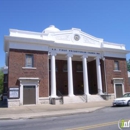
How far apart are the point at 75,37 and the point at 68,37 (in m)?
1.29

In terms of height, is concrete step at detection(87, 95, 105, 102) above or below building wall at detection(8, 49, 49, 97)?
below

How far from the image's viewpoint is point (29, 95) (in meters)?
23.1

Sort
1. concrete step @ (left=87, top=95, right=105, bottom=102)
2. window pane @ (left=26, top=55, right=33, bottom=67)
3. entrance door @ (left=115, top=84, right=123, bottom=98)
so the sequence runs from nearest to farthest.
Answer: window pane @ (left=26, top=55, right=33, bottom=67) < concrete step @ (left=87, top=95, right=105, bottom=102) < entrance door @ (left=115, top=84, right=123, bottom=98)

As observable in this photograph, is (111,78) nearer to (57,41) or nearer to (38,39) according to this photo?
(57,41)

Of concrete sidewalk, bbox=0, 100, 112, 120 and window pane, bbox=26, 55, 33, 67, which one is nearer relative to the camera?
concrete sidewalk, bbox=0, 100, 112, 120

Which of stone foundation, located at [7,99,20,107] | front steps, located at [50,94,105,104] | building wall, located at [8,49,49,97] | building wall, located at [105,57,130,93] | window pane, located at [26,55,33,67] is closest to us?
stone foundation, located at [7,99,20,107]

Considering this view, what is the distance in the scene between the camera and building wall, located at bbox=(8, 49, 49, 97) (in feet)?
74.5

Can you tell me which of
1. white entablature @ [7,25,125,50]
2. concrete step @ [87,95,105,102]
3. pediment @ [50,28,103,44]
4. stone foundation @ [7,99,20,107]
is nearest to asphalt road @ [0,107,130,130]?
stone foundation @ [7,99,20,107]

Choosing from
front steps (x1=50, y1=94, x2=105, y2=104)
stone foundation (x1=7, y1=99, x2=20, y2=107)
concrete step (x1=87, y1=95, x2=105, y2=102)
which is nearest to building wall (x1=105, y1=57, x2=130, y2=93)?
concrete step (x1=87, y1=95, x2=105, y2=102)

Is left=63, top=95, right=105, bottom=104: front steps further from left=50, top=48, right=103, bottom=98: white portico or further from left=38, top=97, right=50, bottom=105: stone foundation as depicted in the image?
left=38, top=97, right=50, bottom=105: stone foundation

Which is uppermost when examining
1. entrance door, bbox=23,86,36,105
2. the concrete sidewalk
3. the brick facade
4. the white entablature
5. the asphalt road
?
the white entablature

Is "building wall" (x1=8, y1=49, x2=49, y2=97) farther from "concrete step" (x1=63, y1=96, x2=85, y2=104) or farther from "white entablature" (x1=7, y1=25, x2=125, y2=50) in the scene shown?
"concrete step" (x1=63, y1=96, x2=85, y2=104)

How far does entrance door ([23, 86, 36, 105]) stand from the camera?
22.9 m

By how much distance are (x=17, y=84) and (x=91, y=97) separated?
1134 centimetres
